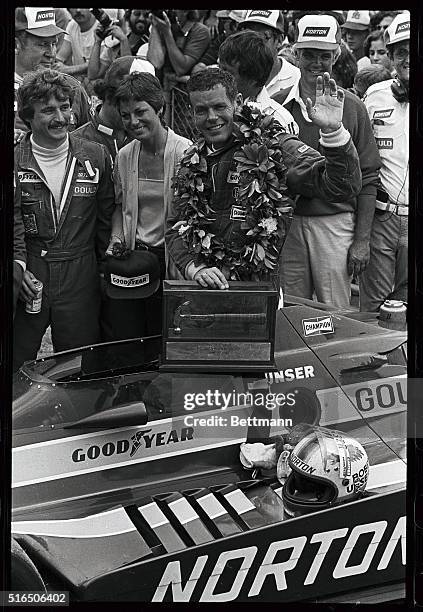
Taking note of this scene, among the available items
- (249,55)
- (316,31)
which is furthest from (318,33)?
(249,55)

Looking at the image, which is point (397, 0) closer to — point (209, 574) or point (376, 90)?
point (376, 90)

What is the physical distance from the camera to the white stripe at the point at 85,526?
12.2ft

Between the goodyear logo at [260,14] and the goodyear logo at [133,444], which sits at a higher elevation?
the goodyear logo at [260,14]

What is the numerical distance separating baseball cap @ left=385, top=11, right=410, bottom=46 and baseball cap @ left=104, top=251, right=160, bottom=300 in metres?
1.08

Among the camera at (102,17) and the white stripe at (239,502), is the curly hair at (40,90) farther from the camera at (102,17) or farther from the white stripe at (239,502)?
the white stripe at (239,502)

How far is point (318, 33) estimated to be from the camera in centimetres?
375

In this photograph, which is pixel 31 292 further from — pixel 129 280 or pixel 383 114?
pixel 383 114

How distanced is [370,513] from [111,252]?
49.3 inches

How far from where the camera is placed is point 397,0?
12.0 ft

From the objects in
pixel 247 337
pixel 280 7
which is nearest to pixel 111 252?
pixel 247 337

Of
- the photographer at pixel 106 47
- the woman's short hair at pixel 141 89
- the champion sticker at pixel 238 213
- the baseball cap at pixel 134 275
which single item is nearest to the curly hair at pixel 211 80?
the woman's short hair at pixel 141 89

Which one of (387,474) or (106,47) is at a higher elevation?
(106,47)

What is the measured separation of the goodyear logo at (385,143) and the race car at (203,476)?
22.9 inches

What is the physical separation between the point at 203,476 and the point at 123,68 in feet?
4.60
